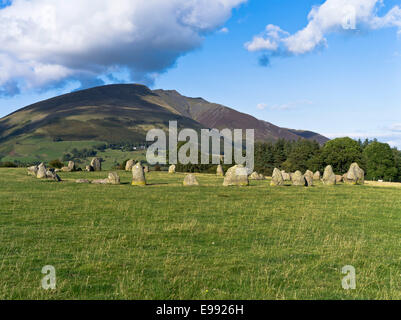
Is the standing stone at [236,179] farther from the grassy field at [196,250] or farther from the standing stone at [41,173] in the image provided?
the standing stone at [41,173]

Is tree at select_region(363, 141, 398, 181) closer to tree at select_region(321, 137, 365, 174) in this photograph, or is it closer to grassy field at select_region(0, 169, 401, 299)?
tree at select_region(321, 137, 365, 174)

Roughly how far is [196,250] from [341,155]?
65714mm

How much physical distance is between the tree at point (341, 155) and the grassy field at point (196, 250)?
172 feet

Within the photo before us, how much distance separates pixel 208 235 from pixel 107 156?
131 m

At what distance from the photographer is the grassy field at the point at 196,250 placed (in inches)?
323

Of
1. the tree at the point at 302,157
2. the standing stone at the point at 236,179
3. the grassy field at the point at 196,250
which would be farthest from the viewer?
the tree at the point at 302,157

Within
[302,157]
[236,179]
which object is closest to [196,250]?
[236,179]

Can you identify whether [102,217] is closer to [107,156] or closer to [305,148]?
[305,148]

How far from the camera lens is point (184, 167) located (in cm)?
7019

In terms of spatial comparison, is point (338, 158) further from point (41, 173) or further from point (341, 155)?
point (41, 173)

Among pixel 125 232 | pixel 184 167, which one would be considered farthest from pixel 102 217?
pixel 184 167

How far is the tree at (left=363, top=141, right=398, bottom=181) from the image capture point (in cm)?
7775

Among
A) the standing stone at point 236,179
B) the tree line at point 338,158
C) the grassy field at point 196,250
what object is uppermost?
the tree line at point 338,158

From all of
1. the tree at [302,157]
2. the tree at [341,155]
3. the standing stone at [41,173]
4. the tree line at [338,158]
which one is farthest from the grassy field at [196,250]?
the tree at [302,157]
